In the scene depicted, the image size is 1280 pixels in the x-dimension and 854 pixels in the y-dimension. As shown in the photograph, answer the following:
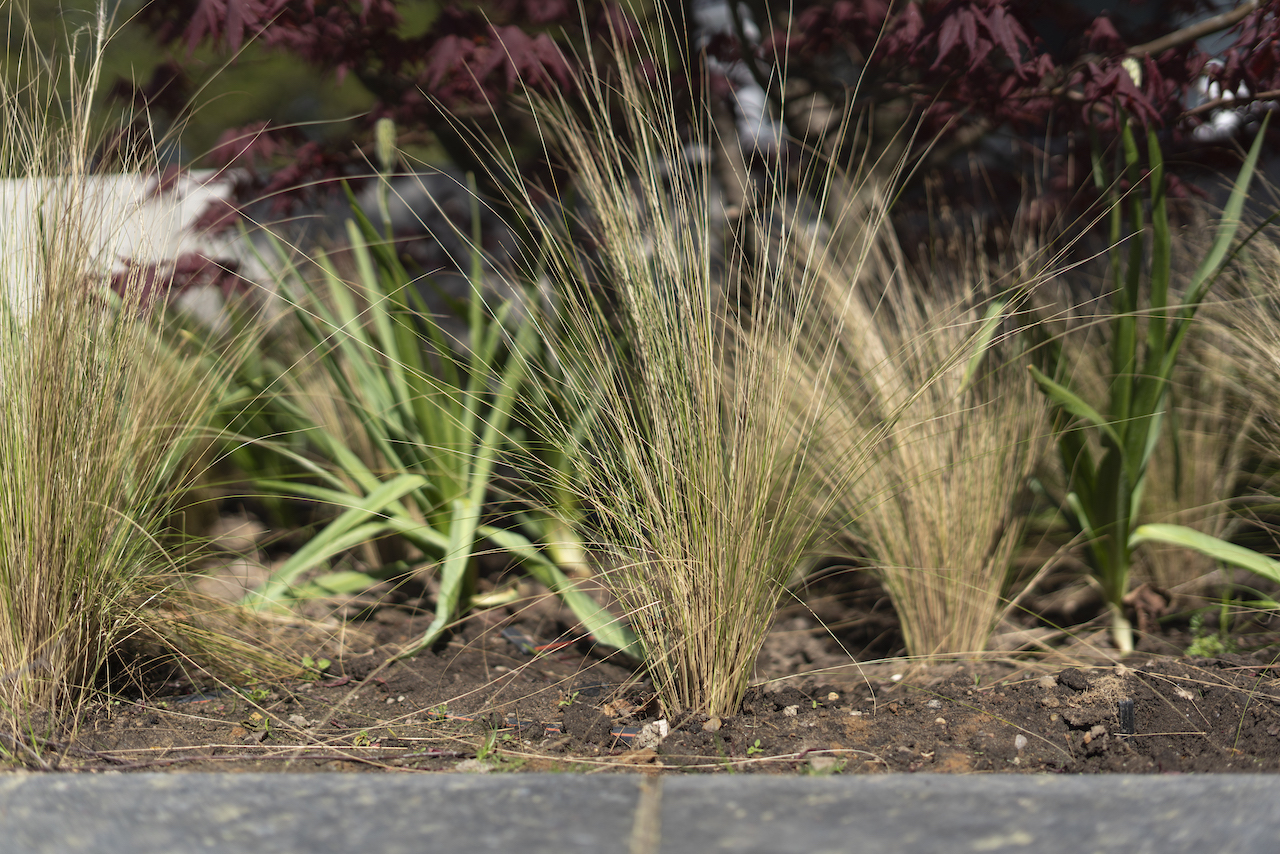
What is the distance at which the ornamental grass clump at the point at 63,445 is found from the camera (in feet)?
4.50

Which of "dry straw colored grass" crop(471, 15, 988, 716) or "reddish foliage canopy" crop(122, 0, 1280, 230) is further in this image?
"reddish foliage canopy" crop(122, 0, 1280, 230)

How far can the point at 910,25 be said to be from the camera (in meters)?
2.03

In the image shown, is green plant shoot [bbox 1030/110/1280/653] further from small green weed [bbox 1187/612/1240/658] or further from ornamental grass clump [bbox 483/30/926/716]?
ornamental grass clump [bbox 483/30/926/716]

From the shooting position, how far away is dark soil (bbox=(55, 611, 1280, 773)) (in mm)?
1389

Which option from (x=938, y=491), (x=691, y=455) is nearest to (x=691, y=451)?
(x=691, y=455)

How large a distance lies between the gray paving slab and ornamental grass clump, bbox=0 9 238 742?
12.6 inches

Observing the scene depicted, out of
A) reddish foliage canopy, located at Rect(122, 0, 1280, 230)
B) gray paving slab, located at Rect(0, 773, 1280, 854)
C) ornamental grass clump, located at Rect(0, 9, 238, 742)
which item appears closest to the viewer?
gray paving slab, located at Rect(0, 773, 1280, 854)

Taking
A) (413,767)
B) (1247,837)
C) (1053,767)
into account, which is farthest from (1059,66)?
(413,767)

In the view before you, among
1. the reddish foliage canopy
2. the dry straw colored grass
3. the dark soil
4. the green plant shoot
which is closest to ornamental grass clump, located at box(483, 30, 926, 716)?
the dry straw colored grass

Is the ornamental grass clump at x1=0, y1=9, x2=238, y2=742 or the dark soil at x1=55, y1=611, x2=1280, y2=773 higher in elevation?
the ornamental grass clump at x1=0, y1=9, x2=238, y2=742

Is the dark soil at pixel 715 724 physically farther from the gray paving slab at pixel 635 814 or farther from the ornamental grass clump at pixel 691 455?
the gray paving slab at pixel 635 814

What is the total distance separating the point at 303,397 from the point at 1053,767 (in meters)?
2.25

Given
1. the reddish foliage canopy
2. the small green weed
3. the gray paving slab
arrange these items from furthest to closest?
the reddish foliage canopy, the small green weed, the gray paving slab

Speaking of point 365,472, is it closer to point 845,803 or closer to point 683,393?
point 683,393
